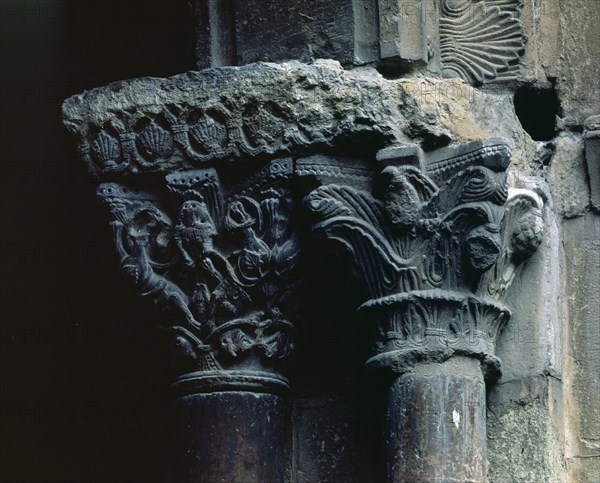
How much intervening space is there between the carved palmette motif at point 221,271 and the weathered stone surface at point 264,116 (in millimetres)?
110

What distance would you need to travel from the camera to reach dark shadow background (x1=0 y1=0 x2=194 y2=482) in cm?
604

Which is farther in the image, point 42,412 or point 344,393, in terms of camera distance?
point 42,412

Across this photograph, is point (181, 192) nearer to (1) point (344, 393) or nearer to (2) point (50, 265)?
(1) point (344, 393)

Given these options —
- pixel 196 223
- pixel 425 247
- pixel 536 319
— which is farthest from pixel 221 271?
pixel 536 319

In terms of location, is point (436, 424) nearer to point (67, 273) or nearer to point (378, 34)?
point (378, 34)

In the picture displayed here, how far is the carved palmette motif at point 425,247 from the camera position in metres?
4.64

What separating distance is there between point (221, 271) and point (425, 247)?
65 cm

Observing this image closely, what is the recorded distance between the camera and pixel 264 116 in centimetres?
482

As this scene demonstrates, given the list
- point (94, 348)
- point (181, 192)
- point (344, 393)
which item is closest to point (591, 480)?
point (344, 393)

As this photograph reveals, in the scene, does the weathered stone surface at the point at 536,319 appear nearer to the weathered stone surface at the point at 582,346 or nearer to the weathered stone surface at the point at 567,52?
the weathered stone surface at the point at 582,346

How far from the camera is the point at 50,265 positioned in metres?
6.78

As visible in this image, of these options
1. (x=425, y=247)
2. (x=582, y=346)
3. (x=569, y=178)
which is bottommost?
(x=582, y=346)

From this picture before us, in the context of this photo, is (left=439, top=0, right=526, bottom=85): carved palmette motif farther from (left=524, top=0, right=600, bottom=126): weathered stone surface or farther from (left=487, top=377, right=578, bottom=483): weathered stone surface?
(left=487, top=377, right=578, bottom=483): weathered stone surface

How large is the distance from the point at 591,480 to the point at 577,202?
2.94ft
